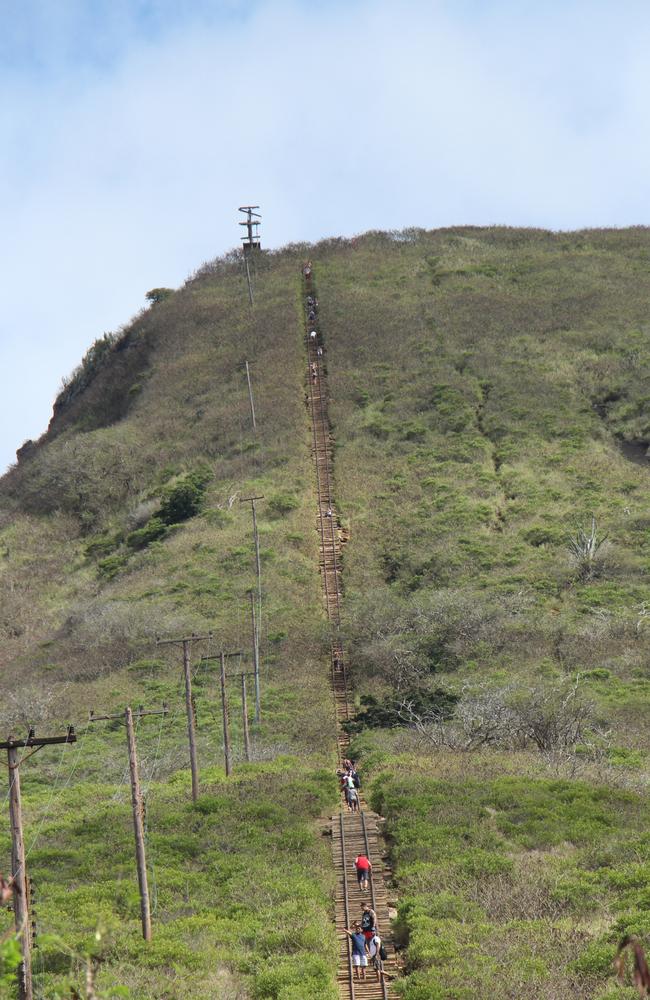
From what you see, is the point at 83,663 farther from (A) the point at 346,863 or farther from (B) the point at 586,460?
(B) the point at 586,460

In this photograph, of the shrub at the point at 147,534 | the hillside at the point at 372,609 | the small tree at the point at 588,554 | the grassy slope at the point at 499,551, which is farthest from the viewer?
the shrub at the point at 147,534

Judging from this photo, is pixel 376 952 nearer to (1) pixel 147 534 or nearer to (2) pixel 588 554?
(2) pixel 588 554

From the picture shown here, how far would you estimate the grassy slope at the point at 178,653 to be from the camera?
2169 centimetres

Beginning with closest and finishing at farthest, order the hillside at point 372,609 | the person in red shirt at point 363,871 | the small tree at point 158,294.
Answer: the hillside at point 372,609 → the person in red shirt at point 363,871 → the small tree at point 158,294

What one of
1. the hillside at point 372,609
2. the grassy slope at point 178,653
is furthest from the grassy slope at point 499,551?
the grassy slope at point 178,653

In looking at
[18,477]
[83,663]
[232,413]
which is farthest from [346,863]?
[18,477]

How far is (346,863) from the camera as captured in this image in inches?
1075

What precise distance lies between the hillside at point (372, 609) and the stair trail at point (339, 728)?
1.70 ft

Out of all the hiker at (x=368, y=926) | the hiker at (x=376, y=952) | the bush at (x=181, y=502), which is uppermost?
the bush at (x=181, y=502)

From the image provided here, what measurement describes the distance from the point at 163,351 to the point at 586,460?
1614 inches

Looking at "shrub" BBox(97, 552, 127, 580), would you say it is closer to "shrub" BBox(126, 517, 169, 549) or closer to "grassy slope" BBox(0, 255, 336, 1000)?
"grassy slope" BBox(0, 255, 336, 1000)

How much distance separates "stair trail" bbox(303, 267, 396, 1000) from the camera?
21.2 metres

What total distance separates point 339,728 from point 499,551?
17.9 m

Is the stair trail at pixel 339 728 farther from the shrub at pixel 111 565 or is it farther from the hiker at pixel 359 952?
the shrub at pixel 111 565
